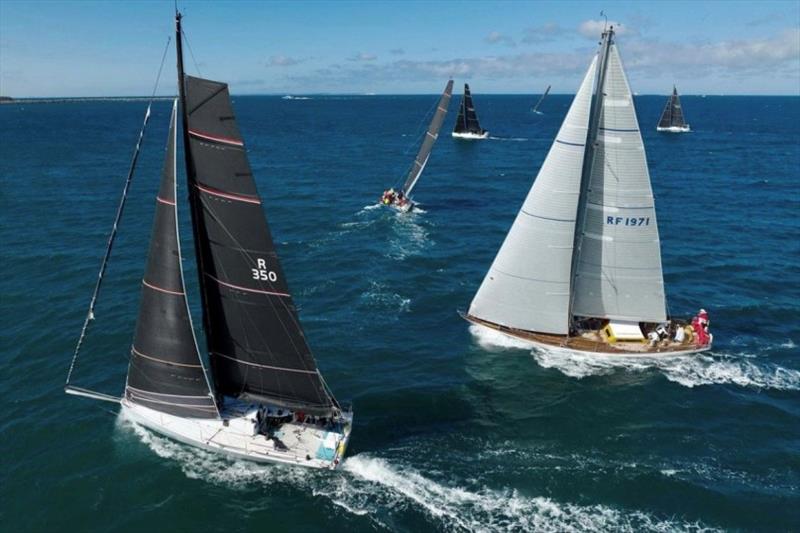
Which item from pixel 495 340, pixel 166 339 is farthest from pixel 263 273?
pixel 495 340

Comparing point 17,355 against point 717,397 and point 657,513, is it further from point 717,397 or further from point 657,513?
point 717,397

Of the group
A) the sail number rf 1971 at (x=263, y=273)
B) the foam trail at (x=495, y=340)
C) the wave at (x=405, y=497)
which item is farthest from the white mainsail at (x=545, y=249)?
the sail number rf 1971 at (x=263, y=273)

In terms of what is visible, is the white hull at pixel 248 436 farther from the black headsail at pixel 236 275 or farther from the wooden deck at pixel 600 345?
A: the wooden deck at pixel 600 345

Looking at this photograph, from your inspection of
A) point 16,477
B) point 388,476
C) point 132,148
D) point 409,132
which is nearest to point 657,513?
point 388,476

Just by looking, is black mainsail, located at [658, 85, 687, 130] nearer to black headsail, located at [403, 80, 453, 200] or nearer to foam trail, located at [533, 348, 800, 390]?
black headsail, located at [403, 80, 453, 200]

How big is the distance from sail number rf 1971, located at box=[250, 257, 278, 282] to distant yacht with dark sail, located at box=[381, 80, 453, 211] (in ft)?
157

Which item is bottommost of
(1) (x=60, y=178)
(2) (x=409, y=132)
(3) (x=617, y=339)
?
(3) (x=617, y=339)

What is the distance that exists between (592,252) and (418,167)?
139 feet

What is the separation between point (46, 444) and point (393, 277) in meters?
28.0

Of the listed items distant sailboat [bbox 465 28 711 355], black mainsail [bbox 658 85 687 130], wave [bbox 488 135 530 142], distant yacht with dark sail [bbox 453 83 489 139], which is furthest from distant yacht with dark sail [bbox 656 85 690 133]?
distant sailboat [bbox 465 28 711 355]

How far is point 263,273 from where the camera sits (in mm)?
22766

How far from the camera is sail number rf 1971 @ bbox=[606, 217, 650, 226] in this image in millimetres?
33513

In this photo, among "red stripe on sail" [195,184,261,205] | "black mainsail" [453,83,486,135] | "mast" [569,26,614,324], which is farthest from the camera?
"black mainsail" [453,83,486,135]

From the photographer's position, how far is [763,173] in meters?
94.9
